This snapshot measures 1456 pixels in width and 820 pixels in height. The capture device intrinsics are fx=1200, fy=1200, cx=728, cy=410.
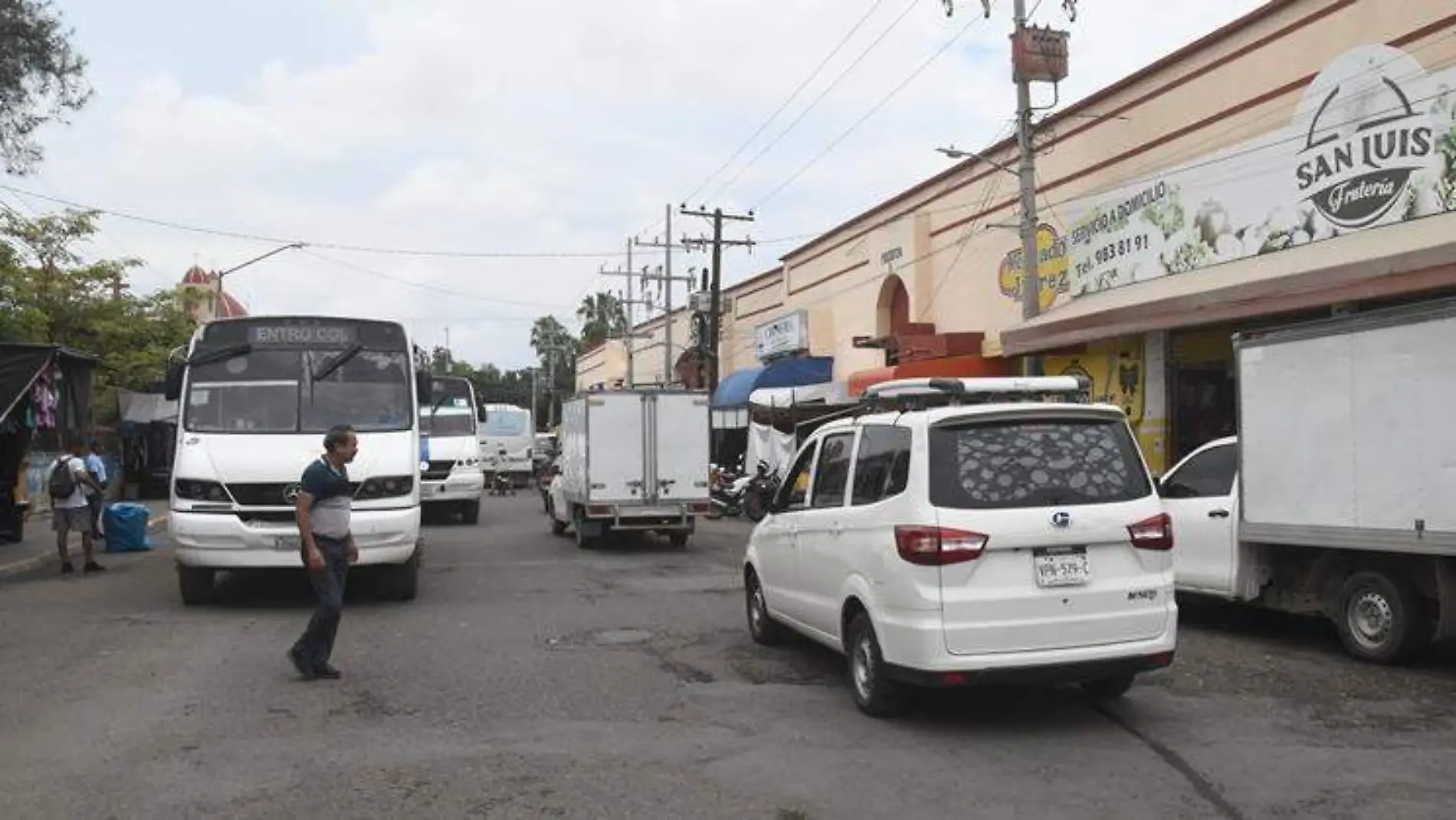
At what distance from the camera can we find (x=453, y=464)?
25.8m

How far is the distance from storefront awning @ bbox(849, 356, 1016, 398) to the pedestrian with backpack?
1289cm

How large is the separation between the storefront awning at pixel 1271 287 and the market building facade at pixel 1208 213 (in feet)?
0.10

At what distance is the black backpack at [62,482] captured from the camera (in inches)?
583

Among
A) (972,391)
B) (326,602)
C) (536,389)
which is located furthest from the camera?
(536,389)

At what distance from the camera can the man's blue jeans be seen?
8.23 metres

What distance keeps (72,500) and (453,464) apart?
11.0m

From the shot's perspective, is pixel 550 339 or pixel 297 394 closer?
pixel 297 394

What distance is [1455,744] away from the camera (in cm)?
640

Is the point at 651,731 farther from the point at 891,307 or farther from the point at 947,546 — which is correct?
the point at 891,307

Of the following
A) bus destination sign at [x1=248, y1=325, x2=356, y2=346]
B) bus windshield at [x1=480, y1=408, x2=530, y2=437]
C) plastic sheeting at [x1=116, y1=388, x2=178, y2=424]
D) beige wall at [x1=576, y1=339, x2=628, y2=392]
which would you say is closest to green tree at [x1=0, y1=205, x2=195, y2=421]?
plastic sheeting at [x1=116, y1=388, x2=178, y2=424]

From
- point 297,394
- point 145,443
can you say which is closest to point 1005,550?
point 297,394

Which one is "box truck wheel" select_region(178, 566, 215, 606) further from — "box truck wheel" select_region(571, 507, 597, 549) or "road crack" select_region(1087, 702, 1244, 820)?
"road crack" select_region(1087, 702, 1244, 820)

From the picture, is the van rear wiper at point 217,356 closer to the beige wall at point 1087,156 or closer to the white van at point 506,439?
the beige wall at point 1087,156

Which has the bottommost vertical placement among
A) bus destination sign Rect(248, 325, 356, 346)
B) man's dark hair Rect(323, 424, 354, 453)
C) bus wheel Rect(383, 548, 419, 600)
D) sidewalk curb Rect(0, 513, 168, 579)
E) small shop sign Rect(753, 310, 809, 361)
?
sidewalk curb Rect(0, 513, 168, 579)
